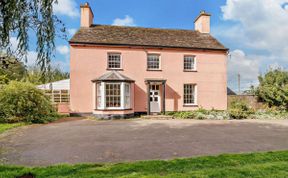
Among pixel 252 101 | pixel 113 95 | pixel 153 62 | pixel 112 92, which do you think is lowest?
pixel 252 101

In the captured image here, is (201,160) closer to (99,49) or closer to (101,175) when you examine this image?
(101,175)

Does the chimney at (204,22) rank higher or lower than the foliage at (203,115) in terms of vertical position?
higher

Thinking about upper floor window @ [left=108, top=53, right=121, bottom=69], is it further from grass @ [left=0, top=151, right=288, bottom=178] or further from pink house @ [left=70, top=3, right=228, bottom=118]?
grass @ [left=0, top=151, right=288, bottom=178]

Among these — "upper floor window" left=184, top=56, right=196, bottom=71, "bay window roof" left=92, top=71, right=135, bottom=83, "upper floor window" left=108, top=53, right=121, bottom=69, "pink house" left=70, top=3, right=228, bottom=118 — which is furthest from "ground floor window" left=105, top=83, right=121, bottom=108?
"upper floor window" left=184, top=56, right=196, bottom=71

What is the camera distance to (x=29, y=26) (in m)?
3.58

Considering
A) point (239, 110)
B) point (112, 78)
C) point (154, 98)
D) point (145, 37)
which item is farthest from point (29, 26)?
point (239, 110)

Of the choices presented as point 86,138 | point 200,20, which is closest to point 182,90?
point 200,20

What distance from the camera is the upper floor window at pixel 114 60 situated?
59.4 feet

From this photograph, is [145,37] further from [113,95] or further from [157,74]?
[113,95]

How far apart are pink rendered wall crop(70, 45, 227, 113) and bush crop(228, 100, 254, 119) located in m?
1.38

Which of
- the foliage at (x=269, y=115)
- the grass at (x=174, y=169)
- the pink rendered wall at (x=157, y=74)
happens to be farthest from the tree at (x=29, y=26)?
the foliage at (x=269, y=115)

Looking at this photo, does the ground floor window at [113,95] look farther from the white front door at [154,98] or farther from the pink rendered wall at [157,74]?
the white front door at [154,98]

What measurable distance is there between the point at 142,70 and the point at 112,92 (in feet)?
12.1

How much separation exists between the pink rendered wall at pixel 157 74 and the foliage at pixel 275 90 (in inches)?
181
